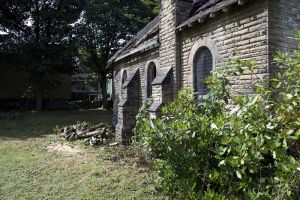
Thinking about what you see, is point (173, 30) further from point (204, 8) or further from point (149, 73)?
point (149, 73)

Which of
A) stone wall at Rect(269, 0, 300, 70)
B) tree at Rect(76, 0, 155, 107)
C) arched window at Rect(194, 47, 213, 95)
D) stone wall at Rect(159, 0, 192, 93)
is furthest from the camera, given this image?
tree at Rect(76, 0, 155, 107)

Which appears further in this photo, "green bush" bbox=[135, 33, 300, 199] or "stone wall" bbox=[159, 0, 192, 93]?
"stone wall" bbox=[159, 0, 192, 93]

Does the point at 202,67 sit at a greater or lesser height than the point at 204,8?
lesser

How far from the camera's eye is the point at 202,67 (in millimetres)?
Result: 8523

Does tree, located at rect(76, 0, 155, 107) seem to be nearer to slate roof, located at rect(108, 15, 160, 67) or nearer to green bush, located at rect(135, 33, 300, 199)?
slate roof, located at rect(108, 15, 160, 67)

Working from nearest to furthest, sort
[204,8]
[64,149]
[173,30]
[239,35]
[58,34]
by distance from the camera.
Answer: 1. [239,35]
2. [204,8]
3. [173,30]
4. [64,149]
5. [58,34]

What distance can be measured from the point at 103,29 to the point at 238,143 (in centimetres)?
2522

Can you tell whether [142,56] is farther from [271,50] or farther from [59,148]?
[271,50]

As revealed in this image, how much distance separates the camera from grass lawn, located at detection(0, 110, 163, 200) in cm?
605

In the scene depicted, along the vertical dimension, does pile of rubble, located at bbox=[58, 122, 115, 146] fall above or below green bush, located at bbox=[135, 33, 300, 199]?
below

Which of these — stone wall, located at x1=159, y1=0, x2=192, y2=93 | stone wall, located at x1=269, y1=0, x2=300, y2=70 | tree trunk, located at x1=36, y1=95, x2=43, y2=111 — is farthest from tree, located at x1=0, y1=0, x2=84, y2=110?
stone wall, located at x1=269, y1=0, x2=300, y2=70

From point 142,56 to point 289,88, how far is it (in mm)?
8946

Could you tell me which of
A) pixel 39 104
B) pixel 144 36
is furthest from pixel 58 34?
pixel 144 36

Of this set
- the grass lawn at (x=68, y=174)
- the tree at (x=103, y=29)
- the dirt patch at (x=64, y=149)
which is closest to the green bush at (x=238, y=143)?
the grass lawn at (x=68, y=174)
